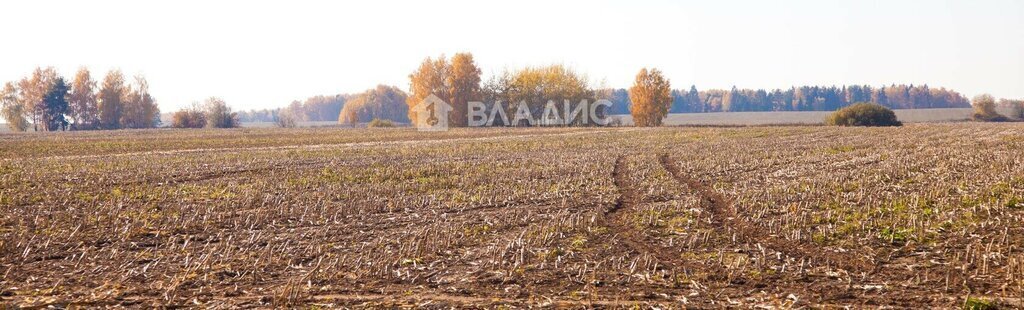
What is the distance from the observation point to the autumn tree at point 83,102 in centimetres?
12644

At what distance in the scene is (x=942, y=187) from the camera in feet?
59.2

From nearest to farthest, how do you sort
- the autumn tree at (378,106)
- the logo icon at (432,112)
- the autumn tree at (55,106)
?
the logo icon at (432,112) < the autumn tree at (55,106) < the autumn tree at (378,106)

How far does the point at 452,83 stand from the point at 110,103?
6048 cm

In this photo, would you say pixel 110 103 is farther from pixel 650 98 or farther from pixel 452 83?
pixel 650 98

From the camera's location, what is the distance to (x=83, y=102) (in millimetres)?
126938

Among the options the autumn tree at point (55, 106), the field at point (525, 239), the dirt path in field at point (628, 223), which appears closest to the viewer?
the field at point (525, 239)

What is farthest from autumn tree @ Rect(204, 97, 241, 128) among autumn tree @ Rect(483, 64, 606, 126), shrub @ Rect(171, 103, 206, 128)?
autumn tree @ Rect(483, 64, 606, 126)

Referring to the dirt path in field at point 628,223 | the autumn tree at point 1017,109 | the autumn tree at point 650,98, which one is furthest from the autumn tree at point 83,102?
the autumn tree at point 1017,109

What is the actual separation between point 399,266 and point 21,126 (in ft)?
443

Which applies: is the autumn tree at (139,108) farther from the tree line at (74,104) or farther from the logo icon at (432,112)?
the logo icon at (432,112)

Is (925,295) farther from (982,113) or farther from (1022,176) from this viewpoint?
(982,113)

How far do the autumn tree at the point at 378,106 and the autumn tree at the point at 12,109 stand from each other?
6264 centimetres

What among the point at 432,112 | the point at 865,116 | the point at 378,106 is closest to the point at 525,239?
the point at 865,116

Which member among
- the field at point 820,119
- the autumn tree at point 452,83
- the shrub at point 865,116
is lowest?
the field at point 820,119
